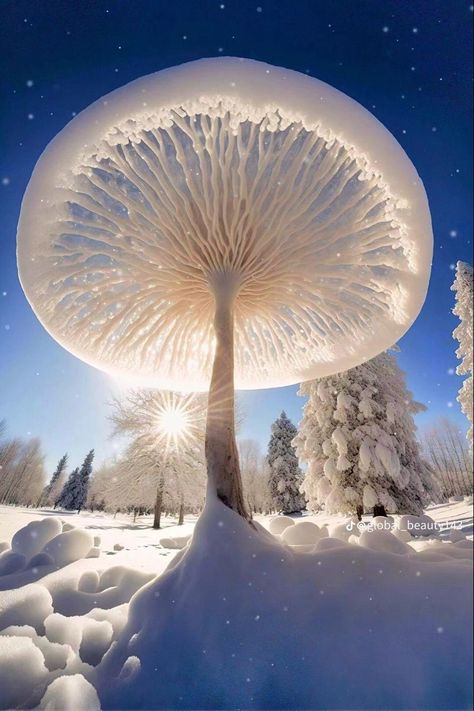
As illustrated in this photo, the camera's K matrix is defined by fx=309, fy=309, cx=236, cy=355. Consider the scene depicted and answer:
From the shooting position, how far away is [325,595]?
1256mm

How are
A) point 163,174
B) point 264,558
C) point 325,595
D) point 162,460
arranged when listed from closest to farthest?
point 325,595
point 264,558
point 163,174
point 162,460

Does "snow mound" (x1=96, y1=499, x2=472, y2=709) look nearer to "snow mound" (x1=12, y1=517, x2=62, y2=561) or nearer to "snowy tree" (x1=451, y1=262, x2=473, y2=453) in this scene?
"snowy tree" (x1=451, y1=262, x2=473, y2=453)

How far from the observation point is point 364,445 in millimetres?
5770

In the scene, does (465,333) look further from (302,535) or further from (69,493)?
(69,493)

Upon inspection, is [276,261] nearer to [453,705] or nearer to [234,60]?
[234,60]

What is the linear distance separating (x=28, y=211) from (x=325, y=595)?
333 cm

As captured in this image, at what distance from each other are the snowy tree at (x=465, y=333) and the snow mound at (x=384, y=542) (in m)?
0.93

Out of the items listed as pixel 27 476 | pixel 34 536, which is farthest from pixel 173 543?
pixel 27 476

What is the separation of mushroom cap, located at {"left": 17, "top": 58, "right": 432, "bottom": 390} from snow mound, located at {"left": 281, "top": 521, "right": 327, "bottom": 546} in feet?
6.62

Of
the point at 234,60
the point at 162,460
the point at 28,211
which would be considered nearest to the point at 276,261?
the point at 234,60

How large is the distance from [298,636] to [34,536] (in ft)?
10.3

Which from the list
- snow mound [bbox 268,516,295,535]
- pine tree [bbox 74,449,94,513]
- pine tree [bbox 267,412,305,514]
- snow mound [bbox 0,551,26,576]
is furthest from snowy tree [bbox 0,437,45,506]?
pine tree [bbox 74,449,94,513]

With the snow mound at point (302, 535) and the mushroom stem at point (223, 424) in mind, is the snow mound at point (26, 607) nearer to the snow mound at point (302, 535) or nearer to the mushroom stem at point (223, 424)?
the mushroom stem at point (223, 424)

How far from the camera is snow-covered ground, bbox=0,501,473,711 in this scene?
3.19 feet
